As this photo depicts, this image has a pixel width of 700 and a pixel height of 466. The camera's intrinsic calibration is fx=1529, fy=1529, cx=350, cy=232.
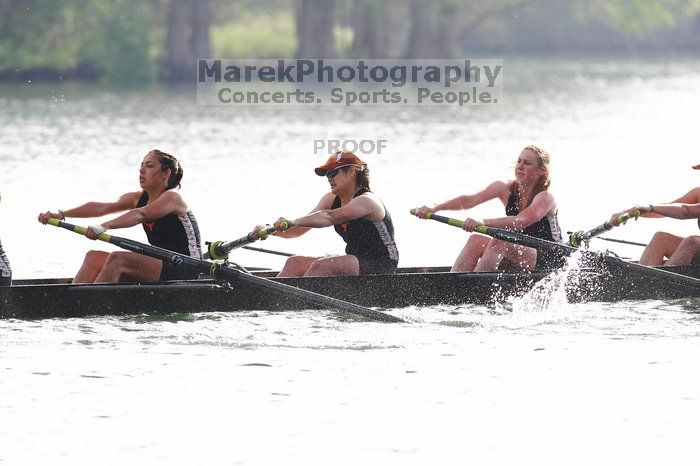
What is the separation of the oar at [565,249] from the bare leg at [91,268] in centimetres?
267

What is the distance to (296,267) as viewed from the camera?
1296 centimetres

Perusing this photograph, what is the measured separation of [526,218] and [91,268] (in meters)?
3.68

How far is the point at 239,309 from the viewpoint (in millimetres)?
12664

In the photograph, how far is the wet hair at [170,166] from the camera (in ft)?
40.5

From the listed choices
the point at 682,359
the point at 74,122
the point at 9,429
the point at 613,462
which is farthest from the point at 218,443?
the point at 74,122

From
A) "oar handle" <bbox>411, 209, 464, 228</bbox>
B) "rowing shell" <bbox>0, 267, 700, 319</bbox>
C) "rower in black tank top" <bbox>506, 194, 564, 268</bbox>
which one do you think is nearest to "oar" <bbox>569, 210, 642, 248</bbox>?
"rower in black tank top" <bbox>506, 194, 564, 268</bbox>

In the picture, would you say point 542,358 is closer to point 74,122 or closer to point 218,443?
point 218,443

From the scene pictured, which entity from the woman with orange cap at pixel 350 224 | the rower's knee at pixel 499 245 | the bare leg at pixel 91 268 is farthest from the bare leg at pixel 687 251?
the bare leg at pixel 91 268

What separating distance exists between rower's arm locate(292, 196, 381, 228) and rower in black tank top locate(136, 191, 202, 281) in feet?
2.82

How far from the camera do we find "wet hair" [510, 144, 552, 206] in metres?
13.0

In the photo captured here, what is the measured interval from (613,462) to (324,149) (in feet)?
80.3

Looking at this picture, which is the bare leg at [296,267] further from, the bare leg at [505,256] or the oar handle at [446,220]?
the bare leg at [505,256]

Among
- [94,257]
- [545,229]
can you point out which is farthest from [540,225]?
[94,257]

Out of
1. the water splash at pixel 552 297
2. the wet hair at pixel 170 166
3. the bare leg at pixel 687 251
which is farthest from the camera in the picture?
the bare leg at pixel 687 251
